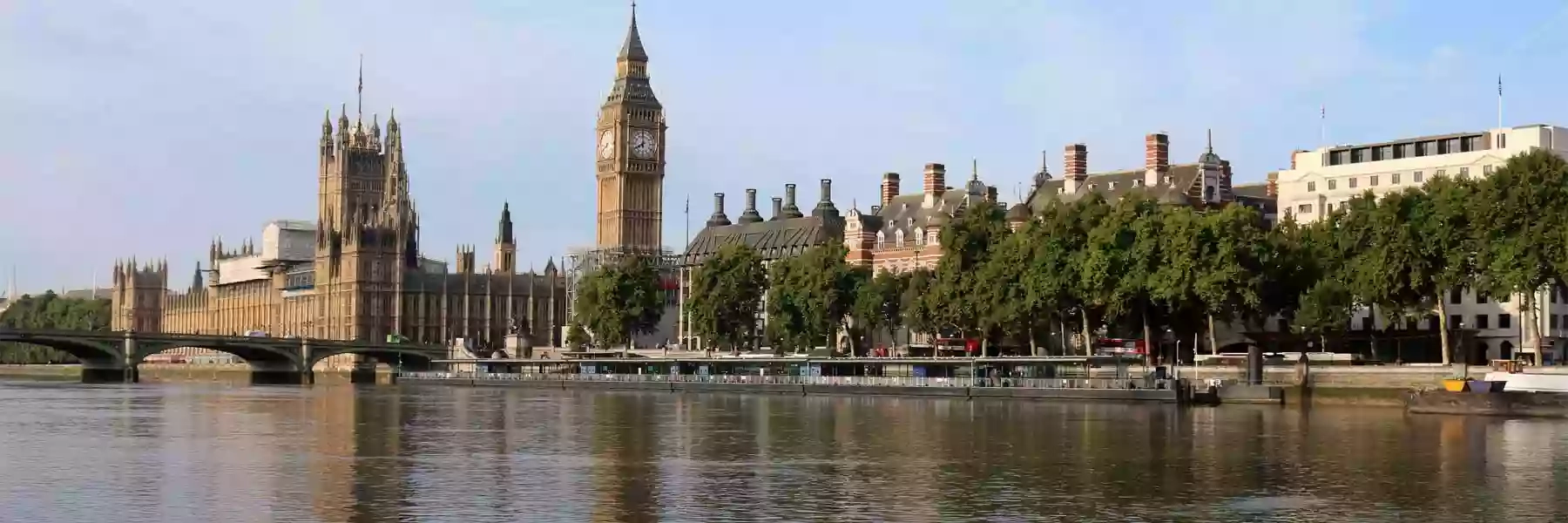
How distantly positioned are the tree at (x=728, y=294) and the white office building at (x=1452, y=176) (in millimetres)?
36009

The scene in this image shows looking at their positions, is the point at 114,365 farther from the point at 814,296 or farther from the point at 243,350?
the point at 814,296

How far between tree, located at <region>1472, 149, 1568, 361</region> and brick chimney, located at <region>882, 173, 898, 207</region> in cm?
7024

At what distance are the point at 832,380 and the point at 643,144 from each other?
3061 inches

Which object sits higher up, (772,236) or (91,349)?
(772,236)

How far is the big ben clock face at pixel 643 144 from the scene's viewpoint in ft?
608

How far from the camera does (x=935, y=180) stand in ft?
477

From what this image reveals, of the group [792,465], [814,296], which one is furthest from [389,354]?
[792,465]

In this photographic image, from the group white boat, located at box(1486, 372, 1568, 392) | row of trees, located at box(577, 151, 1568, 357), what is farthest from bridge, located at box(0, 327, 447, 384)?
white boat, located at box(1486, 372, 1568, 392)

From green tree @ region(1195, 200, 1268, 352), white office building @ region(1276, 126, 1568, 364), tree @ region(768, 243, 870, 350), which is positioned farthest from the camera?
tree @ region(768, 243, 870, 350)

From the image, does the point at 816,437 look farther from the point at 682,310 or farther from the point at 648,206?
the point at 648,206

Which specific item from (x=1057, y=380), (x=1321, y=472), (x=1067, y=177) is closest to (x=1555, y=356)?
(x=1057, y=380)

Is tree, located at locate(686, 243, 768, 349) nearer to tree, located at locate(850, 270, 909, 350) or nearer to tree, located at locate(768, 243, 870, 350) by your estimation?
tree, located at locate(768, 243, 870, 350)

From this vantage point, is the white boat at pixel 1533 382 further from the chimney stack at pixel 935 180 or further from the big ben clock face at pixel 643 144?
the big ben clock face at pixel 643 144

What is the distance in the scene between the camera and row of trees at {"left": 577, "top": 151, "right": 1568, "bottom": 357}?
85188 millimetres
